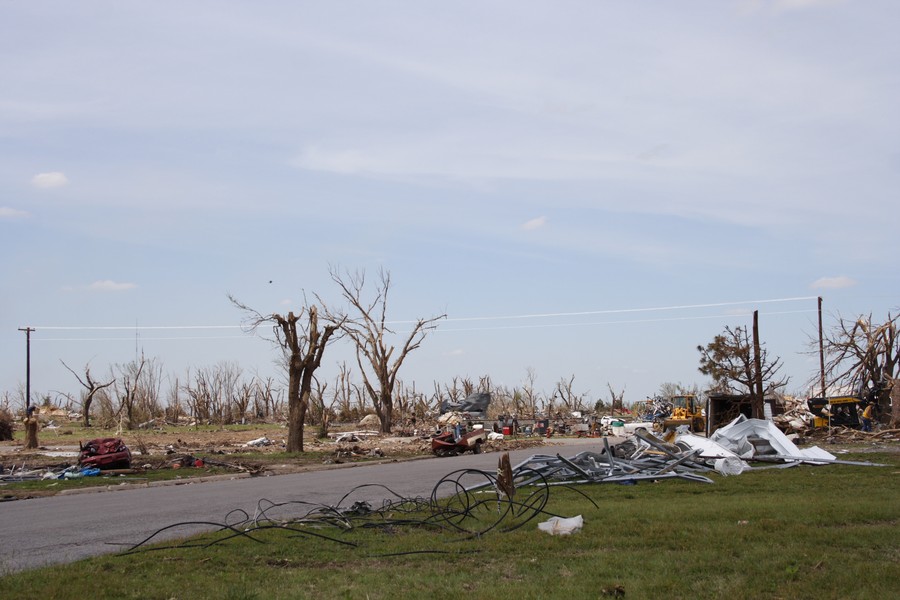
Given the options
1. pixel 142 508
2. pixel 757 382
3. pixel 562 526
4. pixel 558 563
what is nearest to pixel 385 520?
pixel 562 526

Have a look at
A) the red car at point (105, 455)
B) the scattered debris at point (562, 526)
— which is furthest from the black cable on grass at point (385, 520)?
the red car at point (105, 455)

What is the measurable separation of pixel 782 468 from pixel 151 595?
16.0 meters

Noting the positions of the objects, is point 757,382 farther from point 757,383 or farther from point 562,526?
point 562,526

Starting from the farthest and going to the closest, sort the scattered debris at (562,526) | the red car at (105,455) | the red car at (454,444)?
1. the red car at (454,444)
2. the red car at (105,455)
3. the scattered debris at (562,526)

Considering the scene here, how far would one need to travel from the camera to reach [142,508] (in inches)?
553

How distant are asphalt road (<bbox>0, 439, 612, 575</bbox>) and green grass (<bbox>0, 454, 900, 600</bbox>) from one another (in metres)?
1.51

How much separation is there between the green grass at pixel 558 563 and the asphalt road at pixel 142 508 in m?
1.51

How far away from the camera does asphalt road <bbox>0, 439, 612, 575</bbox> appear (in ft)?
32.4

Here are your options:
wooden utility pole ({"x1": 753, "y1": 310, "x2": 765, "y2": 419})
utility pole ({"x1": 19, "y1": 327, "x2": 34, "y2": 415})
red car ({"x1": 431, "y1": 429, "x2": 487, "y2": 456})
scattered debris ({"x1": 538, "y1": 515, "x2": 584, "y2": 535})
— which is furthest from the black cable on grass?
utility pole ({"x1": 19, "y1": 327, "x2": 34, "y2": 415})

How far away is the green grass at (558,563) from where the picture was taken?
6859 millimetres

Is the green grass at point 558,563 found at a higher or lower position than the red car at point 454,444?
higher

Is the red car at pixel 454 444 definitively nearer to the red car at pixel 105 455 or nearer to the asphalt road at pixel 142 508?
the asphalt road at pixel 142 508

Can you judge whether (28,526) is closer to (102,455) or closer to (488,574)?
(488,574)

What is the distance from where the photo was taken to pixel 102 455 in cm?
Answer: 2198
